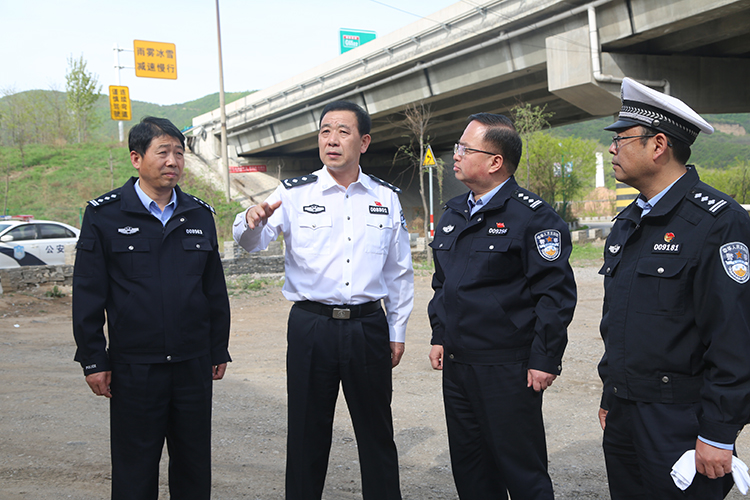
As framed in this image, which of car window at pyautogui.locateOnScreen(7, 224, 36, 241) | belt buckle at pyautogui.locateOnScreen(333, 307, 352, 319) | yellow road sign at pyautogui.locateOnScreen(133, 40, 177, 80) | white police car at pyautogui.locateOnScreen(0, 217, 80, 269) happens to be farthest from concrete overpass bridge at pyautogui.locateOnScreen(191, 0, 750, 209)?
car window at pyautogui.locateOnScreen(7, 224, 36, 241)

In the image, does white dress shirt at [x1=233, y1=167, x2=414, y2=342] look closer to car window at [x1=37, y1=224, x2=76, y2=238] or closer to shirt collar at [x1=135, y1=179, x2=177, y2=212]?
shirt collar at [x1=135, y1=179, x2=177, y2=212]

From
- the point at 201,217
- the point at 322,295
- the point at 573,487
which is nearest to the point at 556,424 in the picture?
the point at 573,487

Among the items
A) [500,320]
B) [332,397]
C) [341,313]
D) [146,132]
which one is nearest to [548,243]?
[500,320]

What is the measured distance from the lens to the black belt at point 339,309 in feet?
9.85

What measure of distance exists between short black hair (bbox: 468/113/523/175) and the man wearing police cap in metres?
0.65

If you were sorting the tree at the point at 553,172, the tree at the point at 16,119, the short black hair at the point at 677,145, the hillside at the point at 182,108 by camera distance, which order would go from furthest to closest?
the hillside at the point at 182,108 → the tree at the point at 16,119 → the tree at the point at 553,172 → the short black hair at the point at 677,145

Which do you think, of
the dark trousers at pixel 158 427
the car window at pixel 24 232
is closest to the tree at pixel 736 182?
the car window at pixel 24 232

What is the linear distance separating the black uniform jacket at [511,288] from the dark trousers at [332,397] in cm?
45

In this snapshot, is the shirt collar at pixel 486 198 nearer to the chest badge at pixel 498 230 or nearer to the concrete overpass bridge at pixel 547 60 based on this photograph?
the chest badge at pixel 498 230

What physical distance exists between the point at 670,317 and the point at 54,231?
1504cm

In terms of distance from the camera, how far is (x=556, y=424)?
4.80 meters

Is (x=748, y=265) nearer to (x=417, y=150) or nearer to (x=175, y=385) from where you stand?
(x=175, y=385)

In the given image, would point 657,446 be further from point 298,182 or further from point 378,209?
point 298,182

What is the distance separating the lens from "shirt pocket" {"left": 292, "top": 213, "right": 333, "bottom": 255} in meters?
3.14
